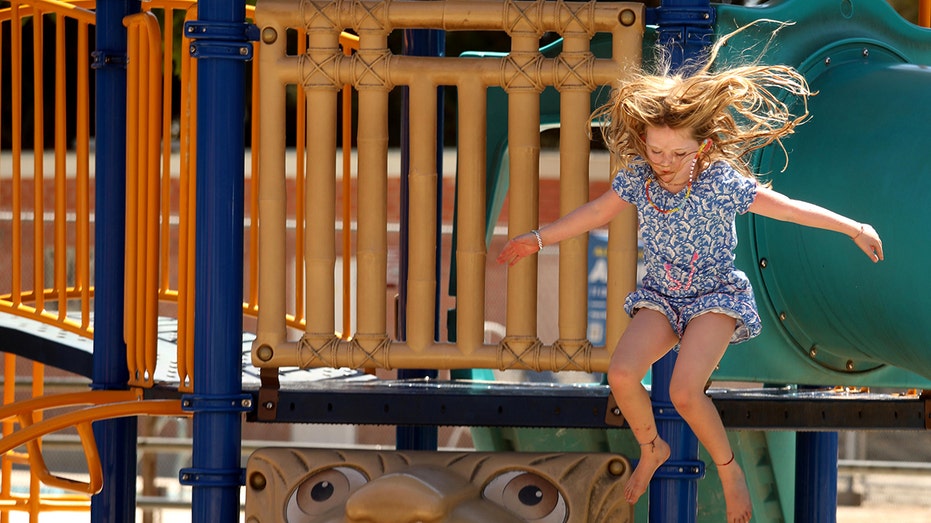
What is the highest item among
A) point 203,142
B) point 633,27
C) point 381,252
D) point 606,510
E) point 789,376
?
point 633,27

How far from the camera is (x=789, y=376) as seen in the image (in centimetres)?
395

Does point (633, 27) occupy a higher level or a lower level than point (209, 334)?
higher

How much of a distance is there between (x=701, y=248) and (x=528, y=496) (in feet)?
2.45

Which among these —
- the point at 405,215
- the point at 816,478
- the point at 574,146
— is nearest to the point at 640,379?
the point at 574,146

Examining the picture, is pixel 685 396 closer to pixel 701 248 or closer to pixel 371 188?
pixel 701 248

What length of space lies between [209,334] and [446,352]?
0.59m

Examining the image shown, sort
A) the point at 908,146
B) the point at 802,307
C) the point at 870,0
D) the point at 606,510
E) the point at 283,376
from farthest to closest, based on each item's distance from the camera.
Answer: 1. the point at 283,376
2. the point at 870,0
3. the point at 802,307
4. the point at 908,146
5. the point at 606,510

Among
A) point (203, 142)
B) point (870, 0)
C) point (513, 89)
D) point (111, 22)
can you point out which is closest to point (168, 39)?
point (111, 22)

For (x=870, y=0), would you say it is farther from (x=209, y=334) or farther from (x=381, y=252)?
(x=209, y=334)

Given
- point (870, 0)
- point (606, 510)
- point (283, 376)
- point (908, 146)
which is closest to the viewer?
point (606, 510)

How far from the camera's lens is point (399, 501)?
10.1 feet

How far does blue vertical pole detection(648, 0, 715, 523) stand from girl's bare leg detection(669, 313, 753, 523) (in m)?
0.25

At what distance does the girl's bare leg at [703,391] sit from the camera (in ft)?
9.75

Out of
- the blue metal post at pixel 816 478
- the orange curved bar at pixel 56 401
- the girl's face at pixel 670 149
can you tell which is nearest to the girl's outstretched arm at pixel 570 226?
the girl's face at pixel 670 149
